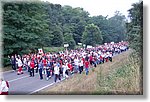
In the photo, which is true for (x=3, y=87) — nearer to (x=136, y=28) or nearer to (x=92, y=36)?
(x=92, y=36)

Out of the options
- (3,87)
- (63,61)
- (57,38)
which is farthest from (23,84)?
(57,38)

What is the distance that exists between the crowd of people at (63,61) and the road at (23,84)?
8 cm

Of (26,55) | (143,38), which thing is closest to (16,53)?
(26,55)

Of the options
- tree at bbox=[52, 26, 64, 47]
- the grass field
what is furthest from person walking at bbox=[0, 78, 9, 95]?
tree at bbox=[52, 26, 64, 47]

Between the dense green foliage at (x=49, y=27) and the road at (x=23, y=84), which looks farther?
the dense green foliage at (x=49, y=27)

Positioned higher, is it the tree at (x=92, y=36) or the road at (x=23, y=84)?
the tree at (x=92, y=36)

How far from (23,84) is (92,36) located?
3.81ft

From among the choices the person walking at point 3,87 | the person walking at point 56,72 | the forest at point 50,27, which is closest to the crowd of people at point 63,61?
the person walking at point 56,72

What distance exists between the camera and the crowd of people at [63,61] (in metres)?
4.57

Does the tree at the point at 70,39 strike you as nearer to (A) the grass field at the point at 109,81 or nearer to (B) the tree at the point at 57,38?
(B) the tree at the point at 57,38

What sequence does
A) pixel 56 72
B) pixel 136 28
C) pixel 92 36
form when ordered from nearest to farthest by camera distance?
pixel 136 28
pixel 92 36
pixel 56 72

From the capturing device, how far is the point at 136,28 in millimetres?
4383

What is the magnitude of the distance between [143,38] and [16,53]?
1787 mm

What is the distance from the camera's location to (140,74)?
4.34m
